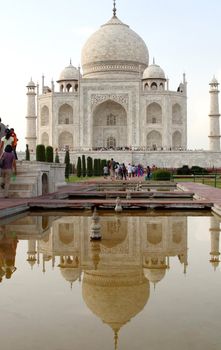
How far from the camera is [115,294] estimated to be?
2.91 meters

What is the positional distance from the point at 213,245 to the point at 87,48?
34.7m

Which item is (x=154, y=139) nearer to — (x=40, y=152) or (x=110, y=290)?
(x=40, y=152)

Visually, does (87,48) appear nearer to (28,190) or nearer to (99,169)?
(99,169)

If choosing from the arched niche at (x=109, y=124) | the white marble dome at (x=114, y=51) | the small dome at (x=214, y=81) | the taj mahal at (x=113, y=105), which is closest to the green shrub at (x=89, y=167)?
the taj mahal at (x=113, y=105)

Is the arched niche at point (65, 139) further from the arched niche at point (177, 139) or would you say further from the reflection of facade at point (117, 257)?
the reflection of facade at point (117, 257)

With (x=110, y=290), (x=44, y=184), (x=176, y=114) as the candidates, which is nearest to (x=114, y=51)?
(x=176, y=114)

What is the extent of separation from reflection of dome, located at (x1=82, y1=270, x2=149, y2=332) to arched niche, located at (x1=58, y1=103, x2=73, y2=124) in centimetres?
3275

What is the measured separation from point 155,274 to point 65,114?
33013 mm

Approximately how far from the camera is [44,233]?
5449mm

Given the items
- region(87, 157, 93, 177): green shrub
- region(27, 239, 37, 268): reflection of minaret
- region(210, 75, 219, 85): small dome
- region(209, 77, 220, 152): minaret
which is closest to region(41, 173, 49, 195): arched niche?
region(27, 239, 37, 268): reflection of minaret

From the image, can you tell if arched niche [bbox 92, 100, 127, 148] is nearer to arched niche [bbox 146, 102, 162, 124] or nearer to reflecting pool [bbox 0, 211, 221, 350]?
arched niche [bbox 146, 102, 162, 124]

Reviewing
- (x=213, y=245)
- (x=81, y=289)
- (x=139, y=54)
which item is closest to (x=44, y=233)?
(x=213, y=245)

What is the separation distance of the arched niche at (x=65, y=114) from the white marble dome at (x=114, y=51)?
334 cm

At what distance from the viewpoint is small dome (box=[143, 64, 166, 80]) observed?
36156mm
